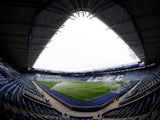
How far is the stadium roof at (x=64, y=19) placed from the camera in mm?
17125

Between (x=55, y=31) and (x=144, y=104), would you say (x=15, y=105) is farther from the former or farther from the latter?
(x=55, y=31)

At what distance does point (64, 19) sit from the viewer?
2241 centimetres

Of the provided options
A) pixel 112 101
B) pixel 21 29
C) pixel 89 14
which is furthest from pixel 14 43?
pixel 112 101

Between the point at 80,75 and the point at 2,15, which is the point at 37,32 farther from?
the point at 80,75

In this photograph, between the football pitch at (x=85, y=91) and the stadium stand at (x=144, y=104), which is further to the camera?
the football pitch at (x=85, y=91)

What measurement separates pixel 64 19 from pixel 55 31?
2.27 m

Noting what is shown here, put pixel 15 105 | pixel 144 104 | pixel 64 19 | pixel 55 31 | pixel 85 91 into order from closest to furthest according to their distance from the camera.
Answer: pixel 15 105
pixel 144 104
pixel 64 19
pixel 55 31
pixel 85 91

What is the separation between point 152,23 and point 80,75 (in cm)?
3207

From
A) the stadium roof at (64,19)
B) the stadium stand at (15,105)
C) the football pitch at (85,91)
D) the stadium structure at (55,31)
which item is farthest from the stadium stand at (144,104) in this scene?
the football pitch at (85,91)

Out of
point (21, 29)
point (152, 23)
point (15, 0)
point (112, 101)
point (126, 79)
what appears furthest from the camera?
point (126, 79)

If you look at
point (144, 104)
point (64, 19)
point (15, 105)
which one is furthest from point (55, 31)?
point (144, 104)

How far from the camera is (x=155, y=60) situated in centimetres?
3025

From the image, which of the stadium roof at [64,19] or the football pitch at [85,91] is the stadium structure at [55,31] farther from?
the football pitch at [85,91]

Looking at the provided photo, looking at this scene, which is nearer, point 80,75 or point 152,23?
point 152,23
